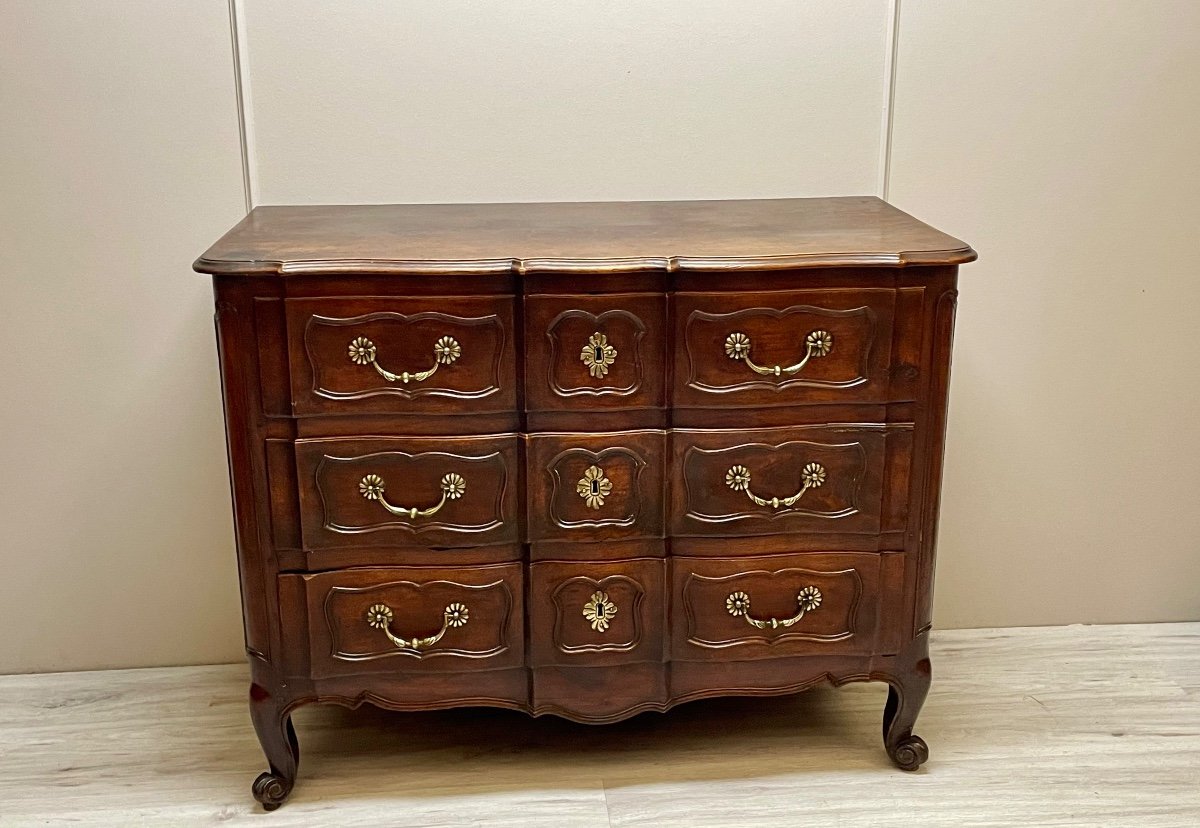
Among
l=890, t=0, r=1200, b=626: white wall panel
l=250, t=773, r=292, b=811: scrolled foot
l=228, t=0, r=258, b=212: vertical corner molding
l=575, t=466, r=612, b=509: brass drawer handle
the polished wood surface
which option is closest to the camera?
the polished wood surface

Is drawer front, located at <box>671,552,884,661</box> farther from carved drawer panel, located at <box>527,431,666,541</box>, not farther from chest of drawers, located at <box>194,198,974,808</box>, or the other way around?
carved drawer panel, located at <box>527,431,666,541</box>

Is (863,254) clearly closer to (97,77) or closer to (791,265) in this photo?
(791,265)

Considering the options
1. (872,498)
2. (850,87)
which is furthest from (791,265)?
(850,87)

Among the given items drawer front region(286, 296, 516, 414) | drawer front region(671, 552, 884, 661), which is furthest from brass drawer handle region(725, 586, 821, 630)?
drawer front region(286, 296, 516, 414)

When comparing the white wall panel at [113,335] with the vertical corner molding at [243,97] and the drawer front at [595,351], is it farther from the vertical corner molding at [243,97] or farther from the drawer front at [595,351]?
the drawer front at [595,351]

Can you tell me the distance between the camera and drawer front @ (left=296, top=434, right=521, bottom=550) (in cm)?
180

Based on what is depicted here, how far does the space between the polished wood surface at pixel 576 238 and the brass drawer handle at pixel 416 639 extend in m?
0.55

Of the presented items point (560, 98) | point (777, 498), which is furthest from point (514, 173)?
point (777, 498)

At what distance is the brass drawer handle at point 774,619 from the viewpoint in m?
1.92

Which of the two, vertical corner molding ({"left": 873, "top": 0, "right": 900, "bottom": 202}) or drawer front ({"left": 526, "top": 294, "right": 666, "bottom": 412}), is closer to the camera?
drawer front ({"left": 526, "top": 294, "right": 666, "bottom": 412})

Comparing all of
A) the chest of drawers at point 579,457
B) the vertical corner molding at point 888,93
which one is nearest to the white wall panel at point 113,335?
the chest of drawers at point 579,457

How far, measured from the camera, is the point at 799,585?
1.92 m

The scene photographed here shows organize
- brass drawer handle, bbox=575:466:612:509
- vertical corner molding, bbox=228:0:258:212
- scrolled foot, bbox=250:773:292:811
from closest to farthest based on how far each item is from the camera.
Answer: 1. brass drawer handle, bbox=575:466:612:509
2. scrolled foot, bbox=250:773:292:811
3. vertical corner molding, bbox=228:0:258:212

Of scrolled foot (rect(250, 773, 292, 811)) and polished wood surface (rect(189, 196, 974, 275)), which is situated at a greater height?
polished wood surface (rect(189, 196, 974, 275))
